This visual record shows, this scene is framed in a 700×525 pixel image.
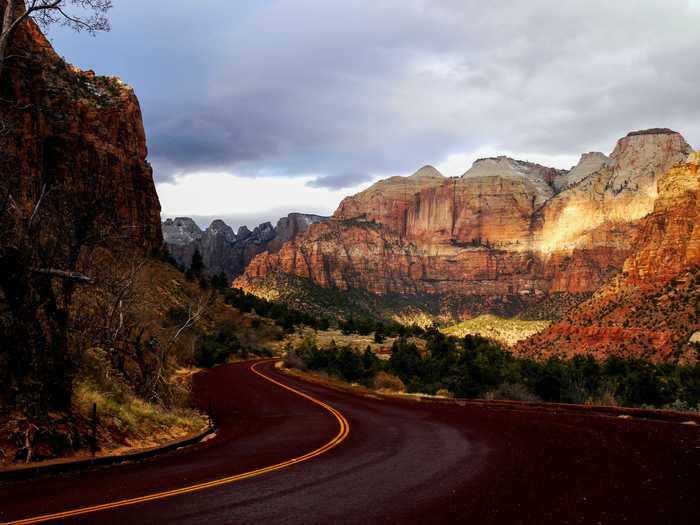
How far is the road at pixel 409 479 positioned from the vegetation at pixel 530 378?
11308 millimetres

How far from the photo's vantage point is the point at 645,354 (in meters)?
66.2

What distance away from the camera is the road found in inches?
269

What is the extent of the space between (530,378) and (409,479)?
1227 inches

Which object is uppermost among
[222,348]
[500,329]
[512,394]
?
[512,394]

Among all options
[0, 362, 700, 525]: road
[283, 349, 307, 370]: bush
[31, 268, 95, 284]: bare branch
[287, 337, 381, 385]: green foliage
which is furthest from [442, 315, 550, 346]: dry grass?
[31, 268, 95, 284]: bare branch

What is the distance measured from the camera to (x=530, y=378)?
3772cm

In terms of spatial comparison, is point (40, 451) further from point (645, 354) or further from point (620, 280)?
point (620, 280)

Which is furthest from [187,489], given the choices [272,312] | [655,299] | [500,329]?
[500,329]

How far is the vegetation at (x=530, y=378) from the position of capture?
29680mm

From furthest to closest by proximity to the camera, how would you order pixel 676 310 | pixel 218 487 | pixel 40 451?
pixel 676 310 < pixel 40 451 < pixel 218 487

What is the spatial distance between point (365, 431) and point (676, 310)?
2810 inches

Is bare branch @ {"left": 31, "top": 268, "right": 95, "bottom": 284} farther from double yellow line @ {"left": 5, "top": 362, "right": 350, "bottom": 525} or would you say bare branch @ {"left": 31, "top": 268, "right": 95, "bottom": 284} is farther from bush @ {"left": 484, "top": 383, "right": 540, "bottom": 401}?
bush @ {"left": 484, "top": 383, "right": 540, "bottom": 401}

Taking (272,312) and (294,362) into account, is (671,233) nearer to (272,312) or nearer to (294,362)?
(272,312)

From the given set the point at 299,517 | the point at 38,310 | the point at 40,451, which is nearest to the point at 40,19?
the point at 38,310
